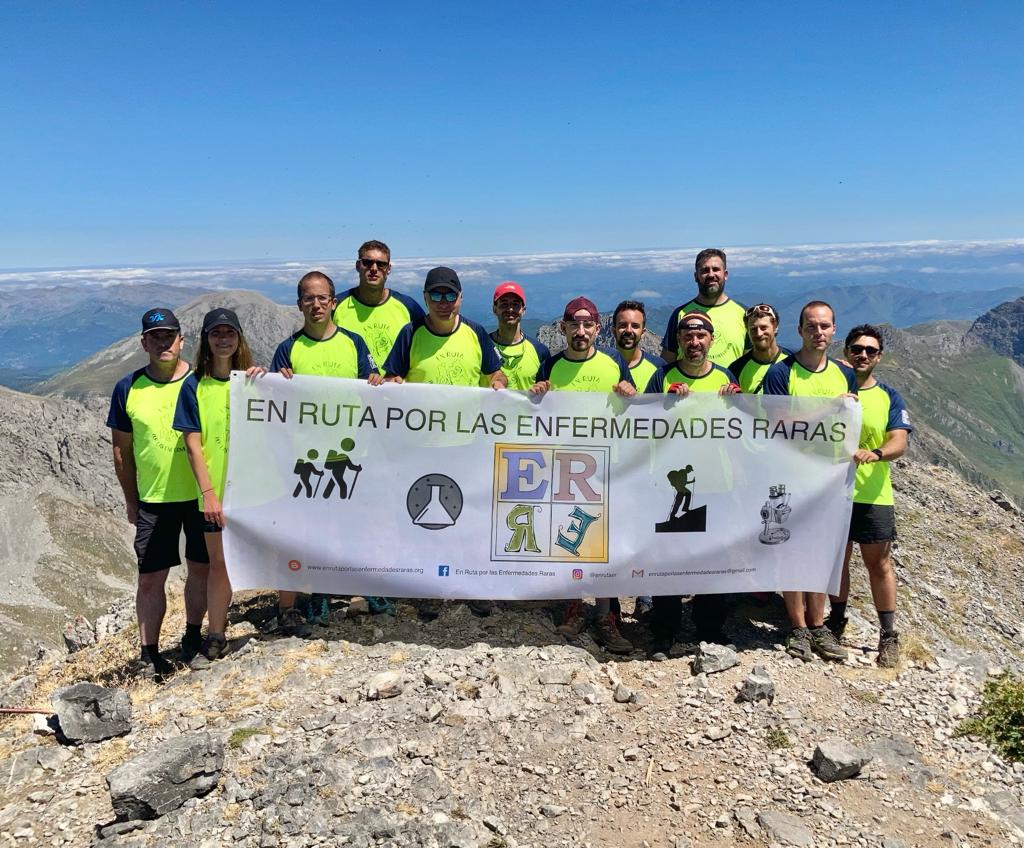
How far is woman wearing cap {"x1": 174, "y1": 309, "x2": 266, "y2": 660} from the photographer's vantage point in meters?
8.34

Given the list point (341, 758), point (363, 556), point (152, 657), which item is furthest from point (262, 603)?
point (341, 758)

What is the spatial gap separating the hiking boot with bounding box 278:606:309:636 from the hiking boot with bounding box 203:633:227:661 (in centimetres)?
86

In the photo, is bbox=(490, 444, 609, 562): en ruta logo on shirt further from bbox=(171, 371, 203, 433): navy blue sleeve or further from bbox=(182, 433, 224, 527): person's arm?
bbox=(171, 371, 203, 433): navy blue sleeve

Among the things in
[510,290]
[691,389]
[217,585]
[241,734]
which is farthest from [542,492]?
[241,734]

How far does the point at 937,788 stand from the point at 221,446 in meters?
8.92

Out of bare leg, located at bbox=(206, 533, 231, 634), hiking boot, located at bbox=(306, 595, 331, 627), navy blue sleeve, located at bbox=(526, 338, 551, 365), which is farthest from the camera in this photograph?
navy blue sleeve, located at bbox=(526, 338, 551, 365)

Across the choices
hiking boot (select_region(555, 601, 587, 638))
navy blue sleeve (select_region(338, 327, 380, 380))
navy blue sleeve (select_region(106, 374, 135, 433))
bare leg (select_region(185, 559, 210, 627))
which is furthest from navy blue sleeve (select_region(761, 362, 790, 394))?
navy blue sleeve (select_region(106, 374, 135, 433))

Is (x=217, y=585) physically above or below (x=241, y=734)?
above

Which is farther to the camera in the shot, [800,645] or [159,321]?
[800,645]

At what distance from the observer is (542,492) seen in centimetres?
936

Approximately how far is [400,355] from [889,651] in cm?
776

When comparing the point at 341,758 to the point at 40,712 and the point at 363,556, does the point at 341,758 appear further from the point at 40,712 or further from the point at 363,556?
the point at 40,712

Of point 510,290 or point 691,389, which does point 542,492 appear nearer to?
point 691,389

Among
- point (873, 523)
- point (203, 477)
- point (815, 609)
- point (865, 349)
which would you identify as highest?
point (865, 349)
